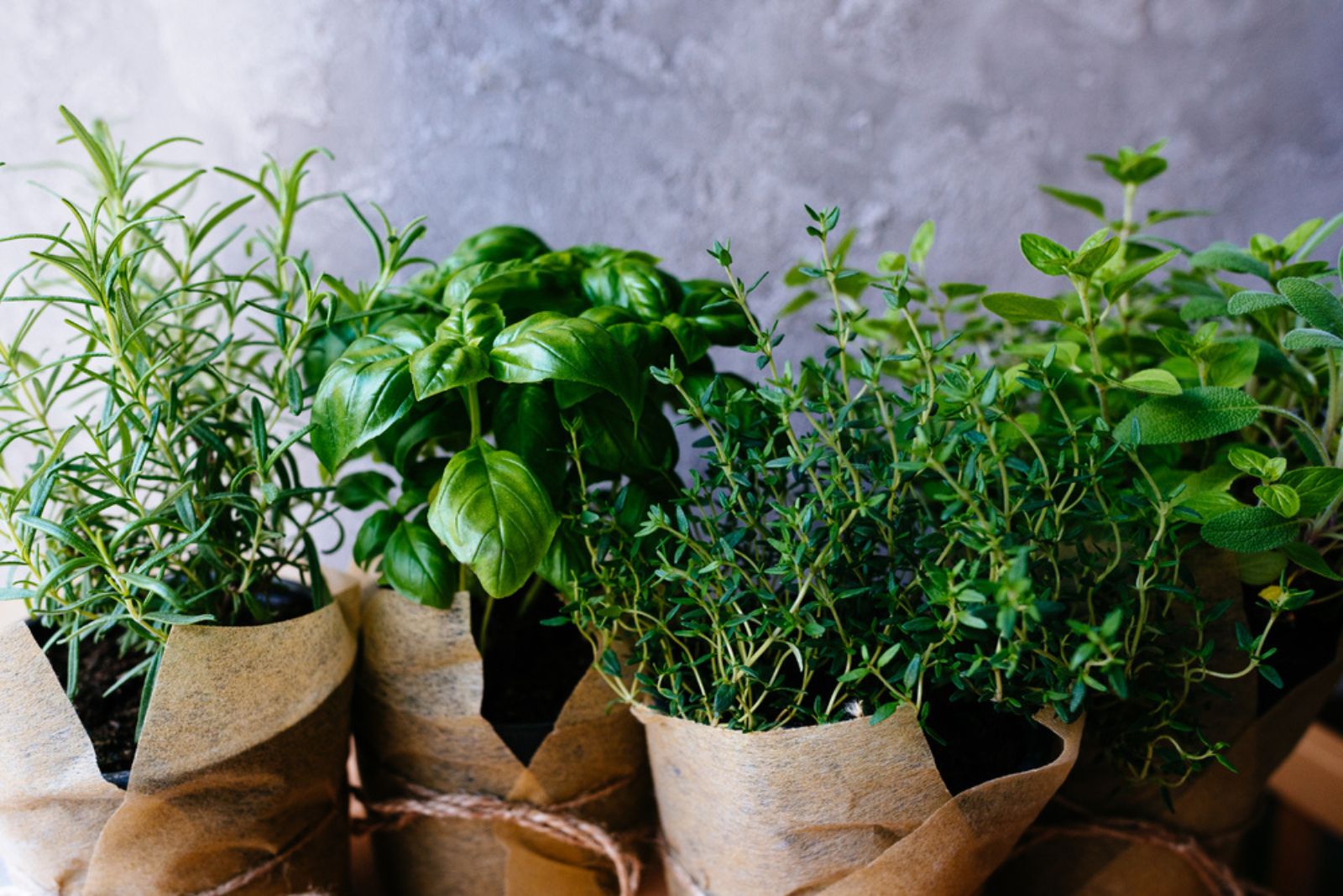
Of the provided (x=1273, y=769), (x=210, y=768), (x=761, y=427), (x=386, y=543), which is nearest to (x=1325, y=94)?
(x=1273, y=769)

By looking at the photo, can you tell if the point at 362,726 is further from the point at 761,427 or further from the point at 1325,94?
the point at 1325,94

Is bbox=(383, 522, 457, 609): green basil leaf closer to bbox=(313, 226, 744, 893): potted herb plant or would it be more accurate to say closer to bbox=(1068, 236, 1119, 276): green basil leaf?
bbox=(313, 226, 744, 893): potted herb plant

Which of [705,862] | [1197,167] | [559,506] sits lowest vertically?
[705,862]

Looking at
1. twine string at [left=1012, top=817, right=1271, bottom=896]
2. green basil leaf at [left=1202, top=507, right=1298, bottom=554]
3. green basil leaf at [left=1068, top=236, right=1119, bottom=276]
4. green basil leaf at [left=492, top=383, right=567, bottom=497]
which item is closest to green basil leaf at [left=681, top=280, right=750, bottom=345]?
green basil leaf at [left=492, top=383, right=567, bottom=497]

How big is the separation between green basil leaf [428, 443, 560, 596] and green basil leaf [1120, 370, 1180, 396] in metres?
0.37

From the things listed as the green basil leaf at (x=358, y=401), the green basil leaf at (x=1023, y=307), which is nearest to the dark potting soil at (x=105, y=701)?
the green basil leaf at (x=358, y=401)

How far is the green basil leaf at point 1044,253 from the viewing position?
0.58 m

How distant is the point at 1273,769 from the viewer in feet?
2.40

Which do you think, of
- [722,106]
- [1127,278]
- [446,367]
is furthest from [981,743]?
[722,106]

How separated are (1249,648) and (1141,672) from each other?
5.0 inches

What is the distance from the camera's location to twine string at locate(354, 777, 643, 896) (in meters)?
0.70

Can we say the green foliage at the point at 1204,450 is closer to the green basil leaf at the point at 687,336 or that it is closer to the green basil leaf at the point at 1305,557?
the green basil leaf at the point at 1305,557

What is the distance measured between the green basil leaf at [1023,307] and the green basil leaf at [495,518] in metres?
0.31

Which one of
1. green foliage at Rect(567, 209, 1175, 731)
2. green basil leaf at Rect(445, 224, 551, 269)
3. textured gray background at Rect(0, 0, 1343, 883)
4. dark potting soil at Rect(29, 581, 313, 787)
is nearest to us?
green foliage at Rect(567, 209, 1175, 731)
